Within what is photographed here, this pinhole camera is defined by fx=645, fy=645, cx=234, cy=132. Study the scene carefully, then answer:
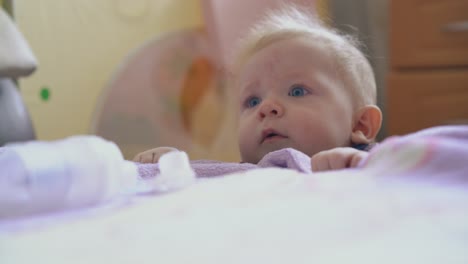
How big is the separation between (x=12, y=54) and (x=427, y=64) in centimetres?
130

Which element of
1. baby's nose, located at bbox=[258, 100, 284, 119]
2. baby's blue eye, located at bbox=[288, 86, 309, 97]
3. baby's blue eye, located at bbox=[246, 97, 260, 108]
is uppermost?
baby's blue eye, located at bbox=[288, 86, 309, 97]

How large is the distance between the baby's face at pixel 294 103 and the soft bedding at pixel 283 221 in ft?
1.04

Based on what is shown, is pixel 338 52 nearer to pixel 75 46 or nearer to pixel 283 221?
pixel 283 221

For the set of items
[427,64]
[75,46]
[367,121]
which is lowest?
[427,64]

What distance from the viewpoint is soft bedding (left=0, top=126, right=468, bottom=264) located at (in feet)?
1.12

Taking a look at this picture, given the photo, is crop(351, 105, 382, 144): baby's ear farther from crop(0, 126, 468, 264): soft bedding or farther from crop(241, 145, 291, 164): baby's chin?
crop(0, 126, 468, 264): soft bedding

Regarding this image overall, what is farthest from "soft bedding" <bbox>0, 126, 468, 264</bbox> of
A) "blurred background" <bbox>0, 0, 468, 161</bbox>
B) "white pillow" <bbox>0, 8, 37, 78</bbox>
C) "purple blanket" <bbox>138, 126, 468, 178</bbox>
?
"blurred background" <bbox>0, 0, 468, 161</bbox>

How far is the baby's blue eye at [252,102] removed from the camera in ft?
3.02

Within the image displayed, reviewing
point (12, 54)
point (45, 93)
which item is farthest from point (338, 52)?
point (45, 93)

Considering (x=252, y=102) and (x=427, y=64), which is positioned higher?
(x=252, y=102)

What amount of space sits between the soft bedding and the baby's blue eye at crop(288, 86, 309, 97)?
35 centimetres

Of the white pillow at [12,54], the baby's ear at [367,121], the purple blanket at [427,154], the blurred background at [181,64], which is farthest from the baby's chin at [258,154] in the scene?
the blurred background at [181,64]

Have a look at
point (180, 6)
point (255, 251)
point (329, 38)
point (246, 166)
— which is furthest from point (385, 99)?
point (255, 251)

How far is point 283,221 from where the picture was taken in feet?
1.31
